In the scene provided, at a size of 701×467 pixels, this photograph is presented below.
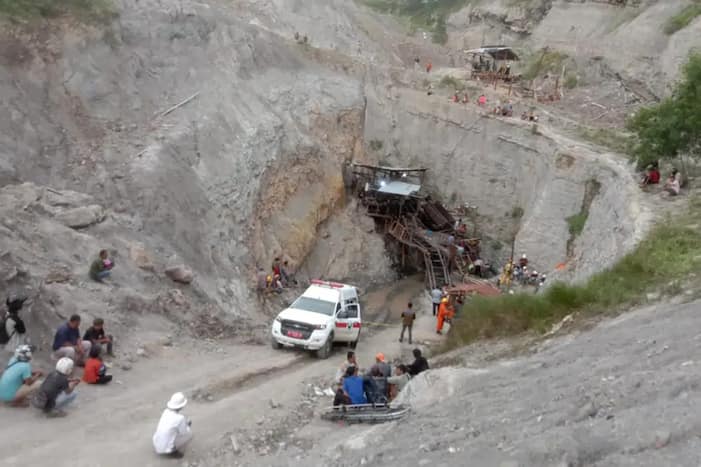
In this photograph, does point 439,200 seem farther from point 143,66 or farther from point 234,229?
point 143,66

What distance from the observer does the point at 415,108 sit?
36688 millimetres

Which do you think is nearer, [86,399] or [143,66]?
[86,399]

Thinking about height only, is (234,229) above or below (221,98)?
below

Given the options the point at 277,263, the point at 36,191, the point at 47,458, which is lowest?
the point at 277,263

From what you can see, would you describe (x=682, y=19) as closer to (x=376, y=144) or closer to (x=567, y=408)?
(x=376, y=144)

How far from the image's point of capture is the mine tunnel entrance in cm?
3061

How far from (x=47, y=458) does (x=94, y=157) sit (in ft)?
44.7

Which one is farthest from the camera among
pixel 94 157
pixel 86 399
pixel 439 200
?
pixel 439 200

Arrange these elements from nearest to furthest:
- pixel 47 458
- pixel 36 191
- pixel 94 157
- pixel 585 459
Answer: pixel 585 459
pixel 47 458
pixel 36 191
pixel 94 157

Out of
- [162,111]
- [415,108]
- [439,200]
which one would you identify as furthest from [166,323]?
[415,108]

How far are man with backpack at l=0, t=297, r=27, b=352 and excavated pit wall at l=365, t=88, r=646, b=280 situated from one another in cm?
1484

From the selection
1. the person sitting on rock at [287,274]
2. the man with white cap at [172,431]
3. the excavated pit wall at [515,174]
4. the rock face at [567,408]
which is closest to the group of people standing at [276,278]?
the person sitting on rock at [287,274]

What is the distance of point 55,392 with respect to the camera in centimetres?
1216

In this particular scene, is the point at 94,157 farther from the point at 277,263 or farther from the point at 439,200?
the point at 439,200
